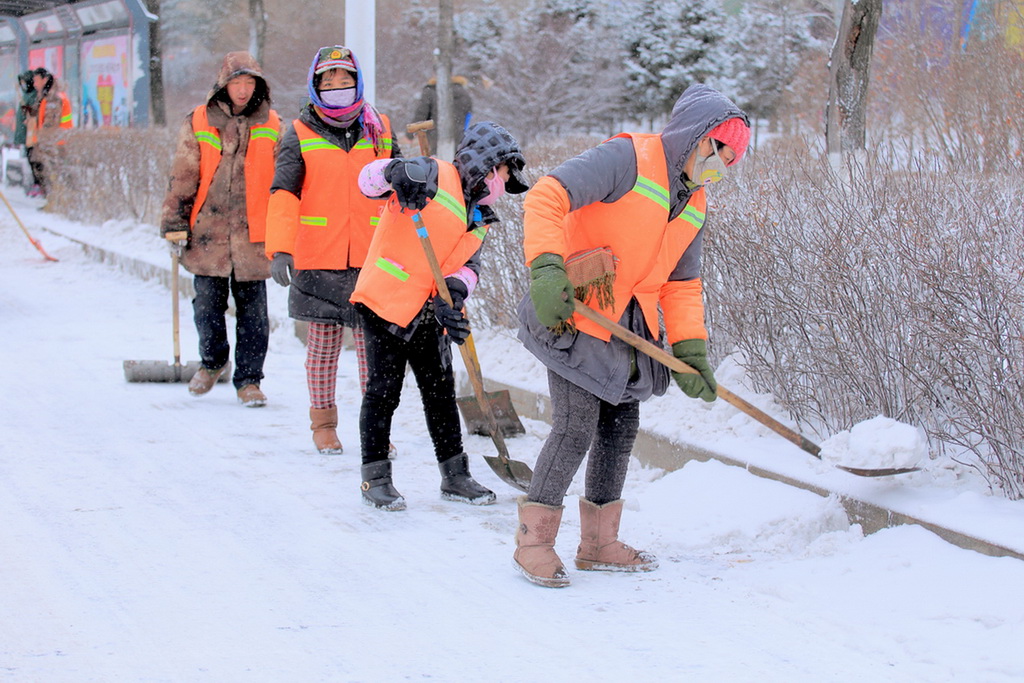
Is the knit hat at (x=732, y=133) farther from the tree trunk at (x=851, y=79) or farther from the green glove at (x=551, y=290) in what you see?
the tree trunk at (x=851, y=79)

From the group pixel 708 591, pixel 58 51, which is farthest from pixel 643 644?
pixel 58 51

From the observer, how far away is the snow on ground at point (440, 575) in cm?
302

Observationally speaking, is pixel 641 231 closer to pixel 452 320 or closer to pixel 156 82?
pixel 452 320

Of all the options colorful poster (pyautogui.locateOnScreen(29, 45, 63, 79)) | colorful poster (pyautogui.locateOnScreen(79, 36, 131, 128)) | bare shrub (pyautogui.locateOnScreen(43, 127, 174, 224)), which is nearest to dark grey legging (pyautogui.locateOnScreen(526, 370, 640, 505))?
bare shrub (pyautogui.locateOnScreen(43, 127, 174, 224))

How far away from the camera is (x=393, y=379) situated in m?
4.43

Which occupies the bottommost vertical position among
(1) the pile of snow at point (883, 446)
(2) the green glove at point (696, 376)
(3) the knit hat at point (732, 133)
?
(1) the pile of snow at point (883, 446)

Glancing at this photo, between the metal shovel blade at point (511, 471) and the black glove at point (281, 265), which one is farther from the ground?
the black glove at point (281, 265)

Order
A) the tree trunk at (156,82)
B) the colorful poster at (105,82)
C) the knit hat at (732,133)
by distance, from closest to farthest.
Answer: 1. the knit hat at (732,133)
2. the colorful poster at (105,82)
3. the tree trunk at (156,82)

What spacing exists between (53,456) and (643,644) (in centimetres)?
307

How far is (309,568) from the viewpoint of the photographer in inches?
147

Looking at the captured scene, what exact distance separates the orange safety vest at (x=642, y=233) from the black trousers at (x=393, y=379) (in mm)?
1014

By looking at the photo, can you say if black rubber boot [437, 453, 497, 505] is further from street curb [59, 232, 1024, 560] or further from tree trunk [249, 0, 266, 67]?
tree trunk [249, 0, 266, 67]

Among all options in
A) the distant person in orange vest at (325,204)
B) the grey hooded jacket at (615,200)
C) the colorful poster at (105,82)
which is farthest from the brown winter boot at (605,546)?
the colorful poster at (105,82)

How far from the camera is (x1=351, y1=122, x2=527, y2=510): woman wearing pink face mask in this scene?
163 inches
